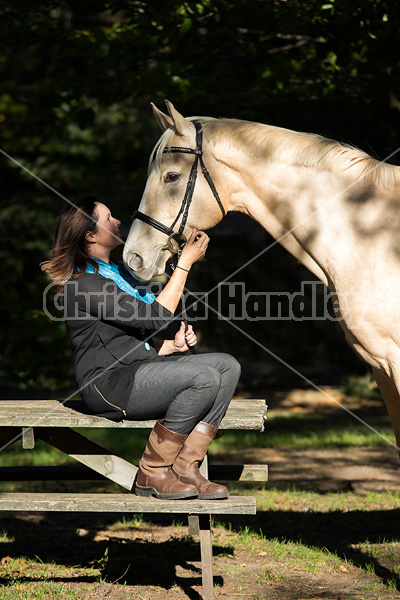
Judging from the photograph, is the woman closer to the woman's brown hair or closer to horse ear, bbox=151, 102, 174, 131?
the woman's brown hair

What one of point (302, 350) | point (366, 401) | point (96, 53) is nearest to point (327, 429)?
point (366, 401)

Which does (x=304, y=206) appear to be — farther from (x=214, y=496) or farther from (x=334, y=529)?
(x=334, y=529)

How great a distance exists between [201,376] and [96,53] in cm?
414

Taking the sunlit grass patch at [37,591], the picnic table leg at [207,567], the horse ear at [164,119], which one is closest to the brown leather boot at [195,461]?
the picnic table leg at [207,567]

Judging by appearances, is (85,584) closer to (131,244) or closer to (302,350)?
(131,244)

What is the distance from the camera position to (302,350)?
1123cm

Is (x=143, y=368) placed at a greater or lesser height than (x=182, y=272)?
lesser

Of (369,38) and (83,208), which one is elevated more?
(369,38)

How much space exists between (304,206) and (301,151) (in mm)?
296

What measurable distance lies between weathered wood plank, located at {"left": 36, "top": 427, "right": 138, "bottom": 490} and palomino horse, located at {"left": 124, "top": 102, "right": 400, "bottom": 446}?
0.97 meters

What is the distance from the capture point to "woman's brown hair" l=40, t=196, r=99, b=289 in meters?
3.39

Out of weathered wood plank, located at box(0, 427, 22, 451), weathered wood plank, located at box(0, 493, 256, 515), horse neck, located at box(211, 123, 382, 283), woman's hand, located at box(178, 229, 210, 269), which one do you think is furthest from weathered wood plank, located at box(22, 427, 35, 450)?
horse neck, located at box(211, 123, 382, 283)

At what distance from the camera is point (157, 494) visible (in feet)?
10.5

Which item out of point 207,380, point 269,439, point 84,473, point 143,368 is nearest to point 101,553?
point 84,473
